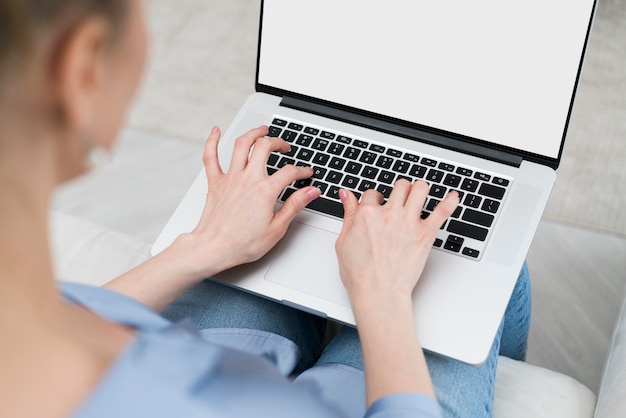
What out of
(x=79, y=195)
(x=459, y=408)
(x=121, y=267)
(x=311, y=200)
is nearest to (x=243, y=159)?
(x=311, y=200)

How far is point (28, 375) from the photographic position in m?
0.48

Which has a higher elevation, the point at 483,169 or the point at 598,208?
the point at 483,169

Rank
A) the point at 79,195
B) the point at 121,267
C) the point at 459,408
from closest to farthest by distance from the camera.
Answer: the point at 459,408
the point at 121,267
the point at 79,195

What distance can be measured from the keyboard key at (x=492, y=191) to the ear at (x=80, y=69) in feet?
2.04

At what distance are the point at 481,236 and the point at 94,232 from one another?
56cm

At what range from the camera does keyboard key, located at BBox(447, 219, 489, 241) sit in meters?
0.93

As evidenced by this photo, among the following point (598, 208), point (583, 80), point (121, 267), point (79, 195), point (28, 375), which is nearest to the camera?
point (28, 375)

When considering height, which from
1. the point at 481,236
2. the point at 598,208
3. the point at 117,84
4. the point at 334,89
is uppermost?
the point at 117,84

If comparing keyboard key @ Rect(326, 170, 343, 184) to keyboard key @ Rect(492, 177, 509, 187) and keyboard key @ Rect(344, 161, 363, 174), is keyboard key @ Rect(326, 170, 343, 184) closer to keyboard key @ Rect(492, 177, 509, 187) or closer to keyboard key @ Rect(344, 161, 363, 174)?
keyboard key @ Rect(344, 161, 363, 174)

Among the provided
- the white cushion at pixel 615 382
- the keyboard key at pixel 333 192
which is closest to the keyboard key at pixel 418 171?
the keyboard key at pixel 333 192

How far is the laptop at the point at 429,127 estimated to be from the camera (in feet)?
2.93

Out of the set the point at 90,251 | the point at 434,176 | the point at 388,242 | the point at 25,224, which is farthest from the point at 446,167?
the point at 25,224

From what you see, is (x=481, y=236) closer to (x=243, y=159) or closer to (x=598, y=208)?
(x=243, y=159)

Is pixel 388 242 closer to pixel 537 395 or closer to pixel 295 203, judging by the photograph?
pixel 295 203
